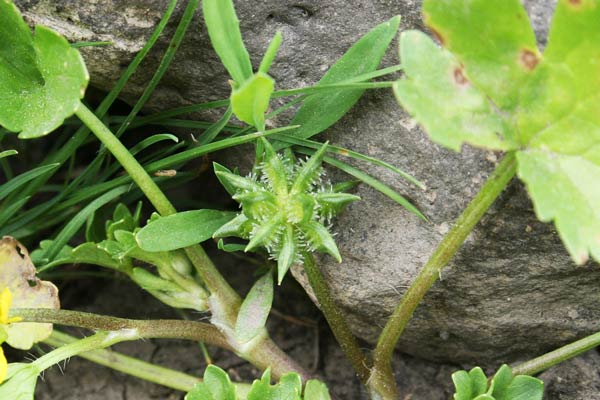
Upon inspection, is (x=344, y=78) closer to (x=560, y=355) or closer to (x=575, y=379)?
(x=560, y=355)

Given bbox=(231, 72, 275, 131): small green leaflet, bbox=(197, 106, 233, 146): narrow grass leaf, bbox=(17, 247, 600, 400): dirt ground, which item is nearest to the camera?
bbox=(231, 72, 275, 131): small green leaflet

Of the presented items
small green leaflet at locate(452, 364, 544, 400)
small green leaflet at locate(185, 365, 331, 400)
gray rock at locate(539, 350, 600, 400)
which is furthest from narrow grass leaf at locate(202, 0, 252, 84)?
gray rock at locate(539, 350, 600, 400)

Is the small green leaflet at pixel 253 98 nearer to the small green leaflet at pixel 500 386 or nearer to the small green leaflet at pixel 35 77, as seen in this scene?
the small green leaflet at pixel 35 77

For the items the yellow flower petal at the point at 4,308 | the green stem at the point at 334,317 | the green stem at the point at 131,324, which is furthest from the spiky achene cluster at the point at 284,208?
the yellow flower petal at the point at 4,308

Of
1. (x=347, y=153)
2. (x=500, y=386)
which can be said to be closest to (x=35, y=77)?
(x=347, y=153)

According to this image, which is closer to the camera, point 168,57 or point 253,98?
point 253,98

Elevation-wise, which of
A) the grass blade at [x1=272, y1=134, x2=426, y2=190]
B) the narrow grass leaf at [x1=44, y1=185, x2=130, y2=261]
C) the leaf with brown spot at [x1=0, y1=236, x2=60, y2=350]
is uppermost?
the grass blade at [x1=272, y1=134, x2=426, y2=190]

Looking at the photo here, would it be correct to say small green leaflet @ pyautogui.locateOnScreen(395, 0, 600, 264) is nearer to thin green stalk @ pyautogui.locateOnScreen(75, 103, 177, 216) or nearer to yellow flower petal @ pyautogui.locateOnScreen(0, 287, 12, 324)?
thin green stalk @ pyautogui.locateOnScreen(75, 103, 177, 216)
